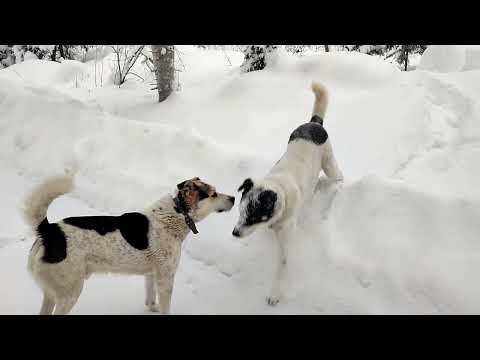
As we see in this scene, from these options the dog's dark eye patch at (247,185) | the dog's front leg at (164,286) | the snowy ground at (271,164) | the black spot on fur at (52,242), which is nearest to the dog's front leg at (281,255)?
the snowy ground at (271,164)

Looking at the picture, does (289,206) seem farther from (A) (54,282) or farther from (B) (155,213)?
(A) (54,282)

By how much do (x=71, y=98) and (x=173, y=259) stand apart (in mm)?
5752

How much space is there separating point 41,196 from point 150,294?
1407 mm

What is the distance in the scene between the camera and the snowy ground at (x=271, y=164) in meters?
3.48

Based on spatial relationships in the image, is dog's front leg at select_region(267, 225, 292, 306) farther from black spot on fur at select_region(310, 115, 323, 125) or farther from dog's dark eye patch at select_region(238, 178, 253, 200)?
black spot on fur at select_region(310, 115, 323, 125)

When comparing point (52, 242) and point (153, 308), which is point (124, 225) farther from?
point (153, 308)

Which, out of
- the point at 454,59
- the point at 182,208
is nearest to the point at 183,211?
the point at 182,208

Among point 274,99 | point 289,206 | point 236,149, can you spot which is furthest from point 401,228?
point 274,99

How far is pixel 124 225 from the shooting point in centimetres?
321

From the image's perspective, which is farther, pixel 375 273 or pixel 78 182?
pixel 78 182

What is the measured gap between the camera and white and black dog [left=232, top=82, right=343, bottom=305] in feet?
11.1

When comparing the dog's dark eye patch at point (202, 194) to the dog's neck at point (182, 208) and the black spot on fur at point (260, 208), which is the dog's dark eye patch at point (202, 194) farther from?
the black spot on fur at point (260, 208)

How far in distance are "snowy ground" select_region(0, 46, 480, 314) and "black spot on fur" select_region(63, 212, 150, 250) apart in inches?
34.6

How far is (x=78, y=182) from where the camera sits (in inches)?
224
